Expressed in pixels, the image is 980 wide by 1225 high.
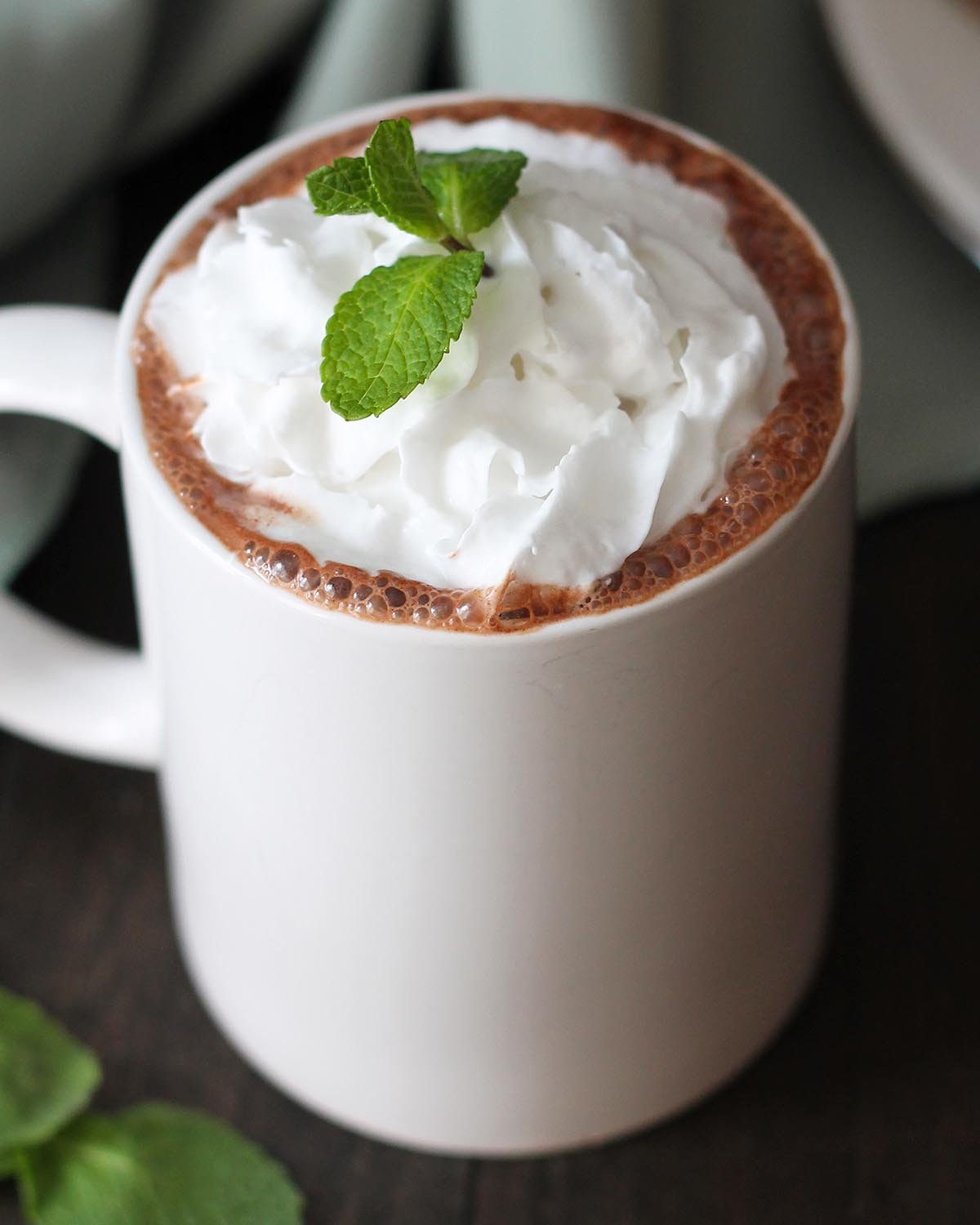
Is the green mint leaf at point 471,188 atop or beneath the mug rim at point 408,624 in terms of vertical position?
atop

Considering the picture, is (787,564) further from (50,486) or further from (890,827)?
(50,486)

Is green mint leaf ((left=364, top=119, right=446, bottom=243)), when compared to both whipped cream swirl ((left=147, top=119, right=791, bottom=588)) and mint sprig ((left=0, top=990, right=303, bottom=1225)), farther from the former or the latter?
mint sprig ((left=0, top=990, right=303, bottom=1225))

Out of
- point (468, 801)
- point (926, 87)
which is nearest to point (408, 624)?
point (468, 801)

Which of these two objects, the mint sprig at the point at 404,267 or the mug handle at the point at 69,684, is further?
the mug handle at the point at 69,684

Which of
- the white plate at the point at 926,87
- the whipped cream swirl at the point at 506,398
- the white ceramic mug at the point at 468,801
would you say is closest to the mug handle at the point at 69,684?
the white ceramic mug at the point at 468,801

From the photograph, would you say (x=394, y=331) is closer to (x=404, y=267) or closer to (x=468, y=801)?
(x=404, y=267)

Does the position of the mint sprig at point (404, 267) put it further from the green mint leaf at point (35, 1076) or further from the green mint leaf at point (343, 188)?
the green mint leaf at point (35, 1076)


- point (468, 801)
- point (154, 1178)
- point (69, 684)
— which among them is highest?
point (468, 801)

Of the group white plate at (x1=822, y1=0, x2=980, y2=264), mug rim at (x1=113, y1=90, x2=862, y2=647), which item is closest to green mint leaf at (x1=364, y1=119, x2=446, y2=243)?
mug rim at (x1=113, y1=90, x2=862, y2=647)
